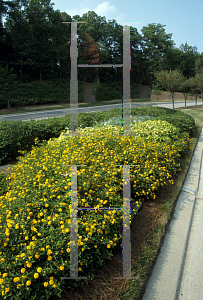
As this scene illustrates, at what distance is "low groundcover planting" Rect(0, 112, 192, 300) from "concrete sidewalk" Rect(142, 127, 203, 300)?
542 millimetres

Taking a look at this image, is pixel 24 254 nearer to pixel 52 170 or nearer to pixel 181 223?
pixel 52 170

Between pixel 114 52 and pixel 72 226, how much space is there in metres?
38.4

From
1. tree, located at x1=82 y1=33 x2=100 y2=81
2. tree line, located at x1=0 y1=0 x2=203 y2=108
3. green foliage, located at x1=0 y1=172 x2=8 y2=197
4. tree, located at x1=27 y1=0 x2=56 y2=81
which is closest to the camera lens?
green foliage, located at x1=0 y1=172 x2=8 y2=197

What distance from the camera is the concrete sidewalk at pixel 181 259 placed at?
213 cm

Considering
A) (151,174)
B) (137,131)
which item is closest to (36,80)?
(137,131)

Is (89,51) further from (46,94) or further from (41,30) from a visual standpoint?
(46,94)

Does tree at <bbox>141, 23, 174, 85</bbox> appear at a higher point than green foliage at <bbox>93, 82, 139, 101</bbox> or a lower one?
higher

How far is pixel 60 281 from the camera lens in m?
1.84

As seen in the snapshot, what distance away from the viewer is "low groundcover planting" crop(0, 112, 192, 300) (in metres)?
1.81

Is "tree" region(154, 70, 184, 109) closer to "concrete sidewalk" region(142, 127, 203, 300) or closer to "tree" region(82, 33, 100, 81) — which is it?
"concrete sidewalk" region(142, 127, 203, 300)

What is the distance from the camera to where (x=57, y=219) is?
222 centimetres

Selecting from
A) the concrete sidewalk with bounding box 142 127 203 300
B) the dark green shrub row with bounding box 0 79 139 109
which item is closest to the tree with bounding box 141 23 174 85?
the dark green shrub row with bounding box 0 79 139 109

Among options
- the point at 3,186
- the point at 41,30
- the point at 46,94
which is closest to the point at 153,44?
the point at 41,30

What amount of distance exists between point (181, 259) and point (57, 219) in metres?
1.57
